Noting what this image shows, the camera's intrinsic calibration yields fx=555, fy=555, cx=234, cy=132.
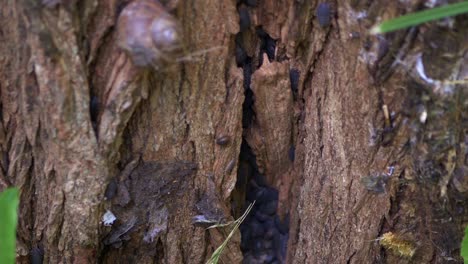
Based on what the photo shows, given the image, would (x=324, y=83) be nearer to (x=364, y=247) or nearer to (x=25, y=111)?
(x=364, y=247)

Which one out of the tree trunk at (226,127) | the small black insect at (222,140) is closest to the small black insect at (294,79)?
the tree trunk at (226,127)

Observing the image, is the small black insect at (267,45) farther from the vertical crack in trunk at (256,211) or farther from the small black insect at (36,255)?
the small black insect at (36,255)

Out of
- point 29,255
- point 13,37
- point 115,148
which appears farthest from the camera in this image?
point 29,255

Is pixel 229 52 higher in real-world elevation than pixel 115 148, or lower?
higher

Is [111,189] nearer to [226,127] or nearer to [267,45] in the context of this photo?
[226,127]

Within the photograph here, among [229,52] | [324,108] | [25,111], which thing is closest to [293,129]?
[324,108]

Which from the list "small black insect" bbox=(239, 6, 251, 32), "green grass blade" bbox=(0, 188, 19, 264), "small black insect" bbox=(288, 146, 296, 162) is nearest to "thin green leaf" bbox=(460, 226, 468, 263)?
"small black insect" bbox=(288, 146, 296, 162)
